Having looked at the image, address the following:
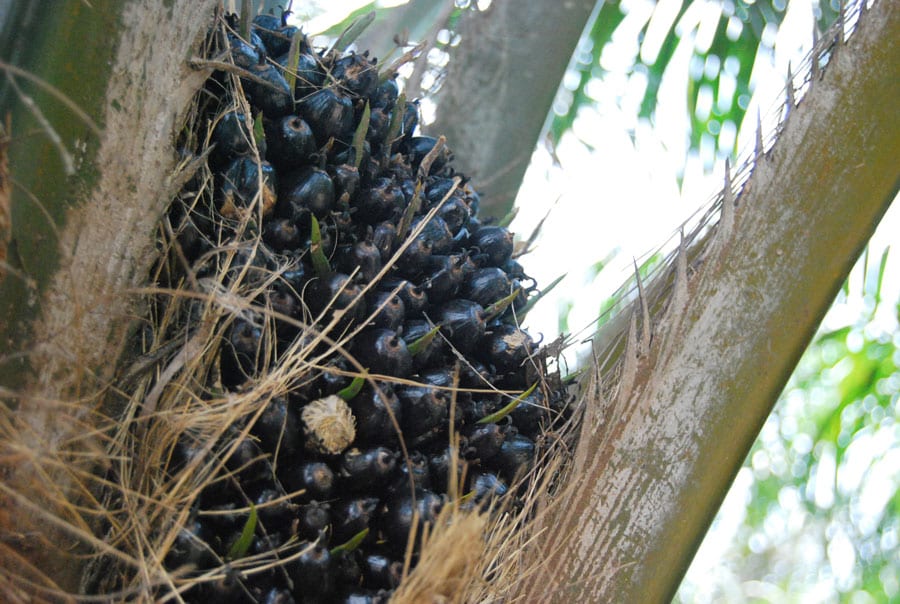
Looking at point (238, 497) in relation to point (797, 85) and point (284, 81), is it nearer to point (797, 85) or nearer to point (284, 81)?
point (284, 81)

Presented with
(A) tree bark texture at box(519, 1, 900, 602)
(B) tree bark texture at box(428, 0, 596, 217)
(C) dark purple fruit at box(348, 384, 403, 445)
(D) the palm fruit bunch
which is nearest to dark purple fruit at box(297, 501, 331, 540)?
(D) the palm fruit bunch

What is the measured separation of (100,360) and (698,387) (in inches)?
30.5

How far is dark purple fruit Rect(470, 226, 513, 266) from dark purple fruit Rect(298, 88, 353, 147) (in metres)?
0.28

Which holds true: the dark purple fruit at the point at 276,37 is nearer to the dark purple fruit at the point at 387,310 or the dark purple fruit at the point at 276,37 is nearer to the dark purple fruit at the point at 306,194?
the dark purple fruit at the point at 306,194

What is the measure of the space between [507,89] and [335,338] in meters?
0.95

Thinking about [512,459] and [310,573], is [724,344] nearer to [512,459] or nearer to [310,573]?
[512,459]

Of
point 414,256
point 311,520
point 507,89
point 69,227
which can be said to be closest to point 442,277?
point 414,256

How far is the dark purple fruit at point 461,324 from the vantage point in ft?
3.77

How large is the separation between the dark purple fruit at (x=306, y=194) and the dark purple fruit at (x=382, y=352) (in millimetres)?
184

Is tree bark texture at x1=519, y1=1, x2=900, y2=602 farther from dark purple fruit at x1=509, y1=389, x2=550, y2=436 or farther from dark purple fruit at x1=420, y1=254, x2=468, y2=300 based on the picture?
dark purple fruit at x1=420, y1=254, x2=468, y2=300

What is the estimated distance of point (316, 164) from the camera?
113 centimetres

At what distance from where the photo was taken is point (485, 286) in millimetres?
1223

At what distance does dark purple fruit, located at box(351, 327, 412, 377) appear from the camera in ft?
3.41

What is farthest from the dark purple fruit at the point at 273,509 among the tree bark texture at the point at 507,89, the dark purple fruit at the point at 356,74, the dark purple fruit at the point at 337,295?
the tree bark texture at the point at 507,89
